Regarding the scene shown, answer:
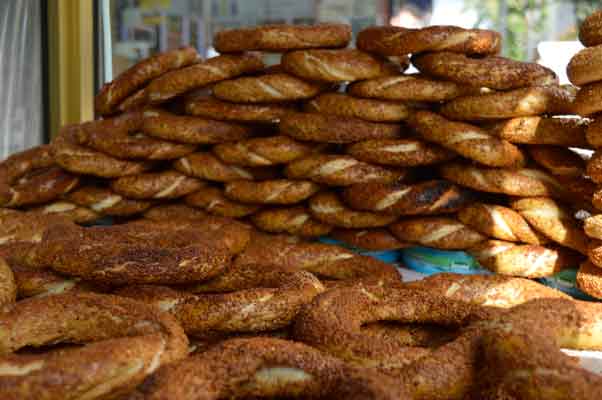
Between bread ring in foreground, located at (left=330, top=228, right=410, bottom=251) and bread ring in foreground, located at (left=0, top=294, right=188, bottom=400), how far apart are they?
1342 millimetres

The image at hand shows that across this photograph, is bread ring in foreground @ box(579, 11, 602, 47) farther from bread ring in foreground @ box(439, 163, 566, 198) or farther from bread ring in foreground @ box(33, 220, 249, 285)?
bread ring in foreground @ box(33, 220, 249, 285)

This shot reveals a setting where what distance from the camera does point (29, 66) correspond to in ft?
15.7

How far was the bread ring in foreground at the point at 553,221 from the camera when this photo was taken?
227 centimetres

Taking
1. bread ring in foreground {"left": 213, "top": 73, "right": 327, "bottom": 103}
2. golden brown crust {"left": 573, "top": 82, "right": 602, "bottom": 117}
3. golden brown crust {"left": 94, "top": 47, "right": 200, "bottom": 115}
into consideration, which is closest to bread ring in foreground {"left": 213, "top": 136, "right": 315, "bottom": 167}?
bread ring in foreground {"left": 213, "top": 73, "right": 327, "bottom": 103}

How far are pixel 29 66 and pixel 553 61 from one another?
406cm

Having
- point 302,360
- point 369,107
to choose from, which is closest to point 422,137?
point 369,107

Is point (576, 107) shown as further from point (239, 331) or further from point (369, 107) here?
point (239, 331)

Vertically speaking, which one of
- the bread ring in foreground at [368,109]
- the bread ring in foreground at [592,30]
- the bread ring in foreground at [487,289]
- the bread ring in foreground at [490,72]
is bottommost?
the bread ring in foreground at [487,289]

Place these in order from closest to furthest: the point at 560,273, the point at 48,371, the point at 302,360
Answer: the point at 48,371 → the point at 302,360 → the point at 560,273

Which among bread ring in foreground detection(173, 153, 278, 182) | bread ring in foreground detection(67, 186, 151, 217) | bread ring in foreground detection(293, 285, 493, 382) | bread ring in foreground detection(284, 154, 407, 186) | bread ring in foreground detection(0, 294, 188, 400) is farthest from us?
bread ring in foreground detection(67, 186, 151, 217)

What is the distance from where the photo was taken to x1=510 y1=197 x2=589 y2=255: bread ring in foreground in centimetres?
227

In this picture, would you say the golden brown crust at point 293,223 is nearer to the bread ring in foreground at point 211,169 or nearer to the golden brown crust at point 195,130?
the bread ring in foreground at point 211,169

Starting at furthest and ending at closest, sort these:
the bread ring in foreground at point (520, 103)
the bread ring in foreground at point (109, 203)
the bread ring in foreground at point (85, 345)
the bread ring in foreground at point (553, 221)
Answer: the bread ring in foreground at point (109, 203) → the bread ring in foreground at point (520, 103) → the bread ring in foreground at point (553, 221) → the bread ring in foreground at point (85, 345)

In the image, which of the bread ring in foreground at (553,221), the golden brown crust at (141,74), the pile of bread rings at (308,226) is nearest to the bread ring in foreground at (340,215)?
the pile of bread rings at (308,226)
